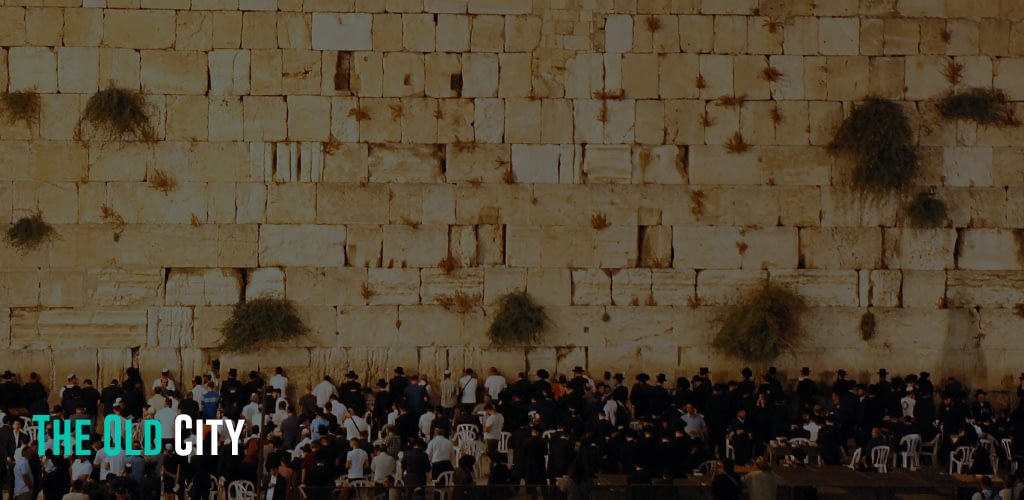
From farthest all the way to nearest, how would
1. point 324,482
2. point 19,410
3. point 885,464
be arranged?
point 19,410, point 885,464, point 324,482

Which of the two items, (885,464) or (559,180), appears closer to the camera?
(885,464)

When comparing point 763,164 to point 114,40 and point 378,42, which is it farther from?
point 114,40

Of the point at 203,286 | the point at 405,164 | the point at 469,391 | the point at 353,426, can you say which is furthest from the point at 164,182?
the point at 469,391

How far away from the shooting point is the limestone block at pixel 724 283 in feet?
68.1

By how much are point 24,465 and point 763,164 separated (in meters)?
11.0

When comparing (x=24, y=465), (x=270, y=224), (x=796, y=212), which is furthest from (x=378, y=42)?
(x=24, y=465)

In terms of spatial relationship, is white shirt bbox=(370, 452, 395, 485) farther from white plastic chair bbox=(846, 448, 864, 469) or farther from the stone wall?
white plastic chair bbox=(846, 448, 864, 469)

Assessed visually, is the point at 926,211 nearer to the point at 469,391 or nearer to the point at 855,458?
the point at 855,458

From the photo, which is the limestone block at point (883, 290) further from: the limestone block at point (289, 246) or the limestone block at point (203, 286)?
the limestone block at point (203, 286)

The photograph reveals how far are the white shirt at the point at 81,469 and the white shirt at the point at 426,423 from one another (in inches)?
179

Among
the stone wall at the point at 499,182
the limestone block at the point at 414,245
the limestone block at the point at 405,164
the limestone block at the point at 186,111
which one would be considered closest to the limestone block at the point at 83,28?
the stone wall at the point at 499,182

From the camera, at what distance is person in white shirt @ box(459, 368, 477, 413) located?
2000 cm

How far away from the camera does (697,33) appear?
2084cm

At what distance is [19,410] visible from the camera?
19.0m
